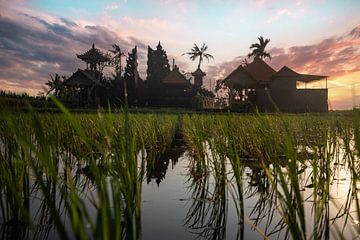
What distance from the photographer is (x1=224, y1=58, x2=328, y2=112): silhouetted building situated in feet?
88.5

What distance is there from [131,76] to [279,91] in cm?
2206

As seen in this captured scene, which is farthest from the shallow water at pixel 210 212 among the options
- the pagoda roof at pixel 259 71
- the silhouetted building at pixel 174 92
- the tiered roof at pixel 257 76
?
Result: the silhouetted building at pixel 174 92

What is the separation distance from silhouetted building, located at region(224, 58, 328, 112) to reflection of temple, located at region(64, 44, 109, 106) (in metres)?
14.6

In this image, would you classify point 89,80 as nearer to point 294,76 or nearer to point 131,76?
point 131,76

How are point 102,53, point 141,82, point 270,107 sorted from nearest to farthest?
1. point 270,107
2. point 102,53
3. point 141,82

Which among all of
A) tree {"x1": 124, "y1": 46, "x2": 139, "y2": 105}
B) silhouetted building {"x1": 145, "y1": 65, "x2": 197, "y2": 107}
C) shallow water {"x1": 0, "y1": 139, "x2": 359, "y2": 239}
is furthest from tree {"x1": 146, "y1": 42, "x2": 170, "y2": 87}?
shallow water {"x1": 0, "y1": 139, "x2": 359, "y2": 239}

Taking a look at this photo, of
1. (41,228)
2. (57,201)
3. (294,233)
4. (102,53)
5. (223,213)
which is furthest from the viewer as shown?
(102,53)

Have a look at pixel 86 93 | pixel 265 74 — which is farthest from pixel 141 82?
pixel 265 74

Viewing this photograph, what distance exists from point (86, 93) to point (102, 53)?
654cm

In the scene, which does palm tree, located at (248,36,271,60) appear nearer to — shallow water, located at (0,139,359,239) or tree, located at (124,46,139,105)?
tree, located at (124,46,139,105)

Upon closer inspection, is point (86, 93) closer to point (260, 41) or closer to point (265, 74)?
point (265, 74)

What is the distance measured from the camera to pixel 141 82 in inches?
1645

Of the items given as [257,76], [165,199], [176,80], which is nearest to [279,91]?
[257,76]

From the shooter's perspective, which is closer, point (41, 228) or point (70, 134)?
point (41, 228)
